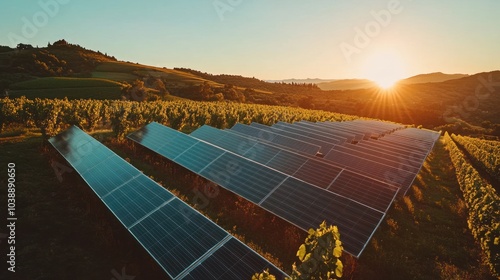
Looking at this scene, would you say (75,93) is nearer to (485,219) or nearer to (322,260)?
(322,260)

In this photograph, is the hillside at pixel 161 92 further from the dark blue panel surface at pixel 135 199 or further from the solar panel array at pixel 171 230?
the dark blue panel surface at pixel 135 199

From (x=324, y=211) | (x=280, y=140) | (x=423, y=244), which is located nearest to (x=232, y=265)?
(x=324, y=211)

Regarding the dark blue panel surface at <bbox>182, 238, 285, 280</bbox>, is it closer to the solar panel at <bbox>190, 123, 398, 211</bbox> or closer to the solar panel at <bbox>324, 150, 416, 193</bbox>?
the solar panel at <bbox>190, 123, 398, 211</bbox>

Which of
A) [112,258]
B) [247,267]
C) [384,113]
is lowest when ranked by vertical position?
[384,113]

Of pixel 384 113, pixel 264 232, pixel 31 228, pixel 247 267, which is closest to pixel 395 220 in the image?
pixel 264 232

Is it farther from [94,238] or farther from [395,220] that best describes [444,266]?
[94,238]

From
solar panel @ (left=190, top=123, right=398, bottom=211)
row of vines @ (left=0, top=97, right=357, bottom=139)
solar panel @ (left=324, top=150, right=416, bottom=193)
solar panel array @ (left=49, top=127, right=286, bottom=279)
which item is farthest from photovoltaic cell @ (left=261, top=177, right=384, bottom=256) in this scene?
row of vines @ (left=0, top=97, right=357, bottom=139)
